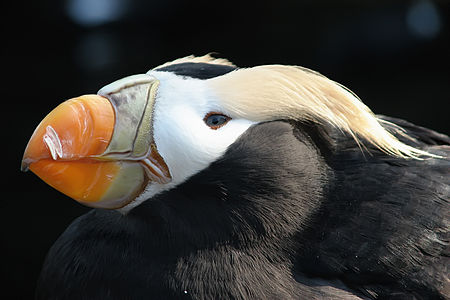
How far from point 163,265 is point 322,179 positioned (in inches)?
23.3

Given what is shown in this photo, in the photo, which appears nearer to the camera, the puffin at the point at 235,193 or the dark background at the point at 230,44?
the puffin at the point at 235,193

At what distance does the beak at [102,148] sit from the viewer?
2.13 m

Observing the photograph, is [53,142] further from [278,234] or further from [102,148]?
[278,234]

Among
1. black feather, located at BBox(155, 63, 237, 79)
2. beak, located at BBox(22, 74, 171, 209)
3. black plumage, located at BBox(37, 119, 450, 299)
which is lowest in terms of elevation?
black plumage, located at BBox(37, 119, 450, 299)

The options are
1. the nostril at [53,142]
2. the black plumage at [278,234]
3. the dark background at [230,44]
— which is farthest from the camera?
the dark background at [230,44]

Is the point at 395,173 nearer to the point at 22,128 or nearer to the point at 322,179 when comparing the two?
the point at 322,179

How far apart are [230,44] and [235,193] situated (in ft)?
15.0

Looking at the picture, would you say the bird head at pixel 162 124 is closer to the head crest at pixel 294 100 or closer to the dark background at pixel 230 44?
the head crest at pixel 294 100

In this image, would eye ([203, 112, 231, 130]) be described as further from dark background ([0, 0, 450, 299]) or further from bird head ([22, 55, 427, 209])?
dark background ([0, 0, 450, 299])

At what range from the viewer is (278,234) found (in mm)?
2293

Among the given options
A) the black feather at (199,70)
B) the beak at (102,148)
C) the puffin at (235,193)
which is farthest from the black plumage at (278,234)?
the black feather at (199,70)

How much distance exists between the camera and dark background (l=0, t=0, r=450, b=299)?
19.7 feet

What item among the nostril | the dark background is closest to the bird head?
the nostril

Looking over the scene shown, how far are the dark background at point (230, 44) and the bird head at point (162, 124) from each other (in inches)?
131
